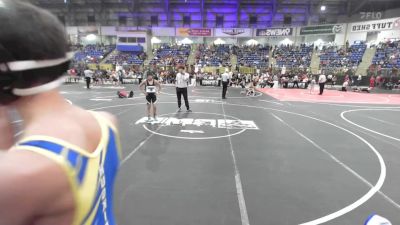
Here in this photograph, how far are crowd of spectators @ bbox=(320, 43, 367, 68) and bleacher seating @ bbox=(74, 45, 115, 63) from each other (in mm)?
28400

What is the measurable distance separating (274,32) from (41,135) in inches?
1697

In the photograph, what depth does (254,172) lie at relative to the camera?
223 inches

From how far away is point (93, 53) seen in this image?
138ft

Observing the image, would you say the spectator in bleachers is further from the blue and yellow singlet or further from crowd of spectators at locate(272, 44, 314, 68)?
the blue and yellow singlet

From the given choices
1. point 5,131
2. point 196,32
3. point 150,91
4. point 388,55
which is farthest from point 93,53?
point 5,131

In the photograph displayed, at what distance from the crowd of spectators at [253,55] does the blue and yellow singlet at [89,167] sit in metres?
37.0

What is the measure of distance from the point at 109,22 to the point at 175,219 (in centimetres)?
4702

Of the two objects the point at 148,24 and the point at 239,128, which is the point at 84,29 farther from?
the point at 239,128

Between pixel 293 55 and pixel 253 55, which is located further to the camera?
pixel 253 55

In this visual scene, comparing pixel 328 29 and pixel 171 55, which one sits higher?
pixel 328 29

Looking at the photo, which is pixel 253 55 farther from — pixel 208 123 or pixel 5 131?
pixel 5 131

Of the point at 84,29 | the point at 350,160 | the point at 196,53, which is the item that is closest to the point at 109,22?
the point at 84,29

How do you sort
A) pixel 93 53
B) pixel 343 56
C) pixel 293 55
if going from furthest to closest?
pixel 93 53
pixel 293 55
pixel 343 56

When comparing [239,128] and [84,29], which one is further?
[84,29]
